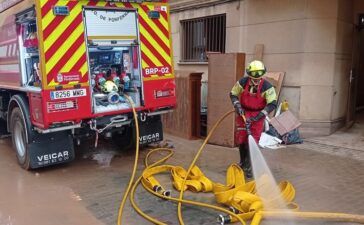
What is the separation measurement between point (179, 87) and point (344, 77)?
3.35 metres

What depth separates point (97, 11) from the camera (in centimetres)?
558

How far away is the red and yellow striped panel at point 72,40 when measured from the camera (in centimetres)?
511

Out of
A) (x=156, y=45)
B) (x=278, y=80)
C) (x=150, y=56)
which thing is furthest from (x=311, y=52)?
(x=150, y=56)

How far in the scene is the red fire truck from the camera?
519cm

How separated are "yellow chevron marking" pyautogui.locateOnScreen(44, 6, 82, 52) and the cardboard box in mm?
4011

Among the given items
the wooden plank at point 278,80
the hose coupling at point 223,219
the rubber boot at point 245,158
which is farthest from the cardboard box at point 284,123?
the hose coupling at point 223,219

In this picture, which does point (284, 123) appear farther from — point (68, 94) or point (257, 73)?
point (68, 94)

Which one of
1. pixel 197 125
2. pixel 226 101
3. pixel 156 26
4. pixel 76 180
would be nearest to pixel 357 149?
pixel 226 101

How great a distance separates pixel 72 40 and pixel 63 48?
179 mm

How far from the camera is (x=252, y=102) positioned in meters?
5.46

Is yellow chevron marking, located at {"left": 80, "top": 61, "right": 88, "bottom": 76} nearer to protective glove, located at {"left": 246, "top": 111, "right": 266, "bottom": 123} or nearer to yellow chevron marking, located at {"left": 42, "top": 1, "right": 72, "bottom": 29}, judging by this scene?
yellow chevron marking, located at {"left": 42, "top": 1, "right": 72, "bottom": 29}

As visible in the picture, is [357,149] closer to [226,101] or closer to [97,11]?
[226,101]

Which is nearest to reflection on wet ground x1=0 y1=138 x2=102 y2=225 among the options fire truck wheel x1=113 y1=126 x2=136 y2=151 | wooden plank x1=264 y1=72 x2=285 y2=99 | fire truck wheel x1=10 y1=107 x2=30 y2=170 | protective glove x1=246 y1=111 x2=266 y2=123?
fire truck wheel x1=10 y1=107 x2=30 y2=170

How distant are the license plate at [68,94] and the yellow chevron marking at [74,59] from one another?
30cm
